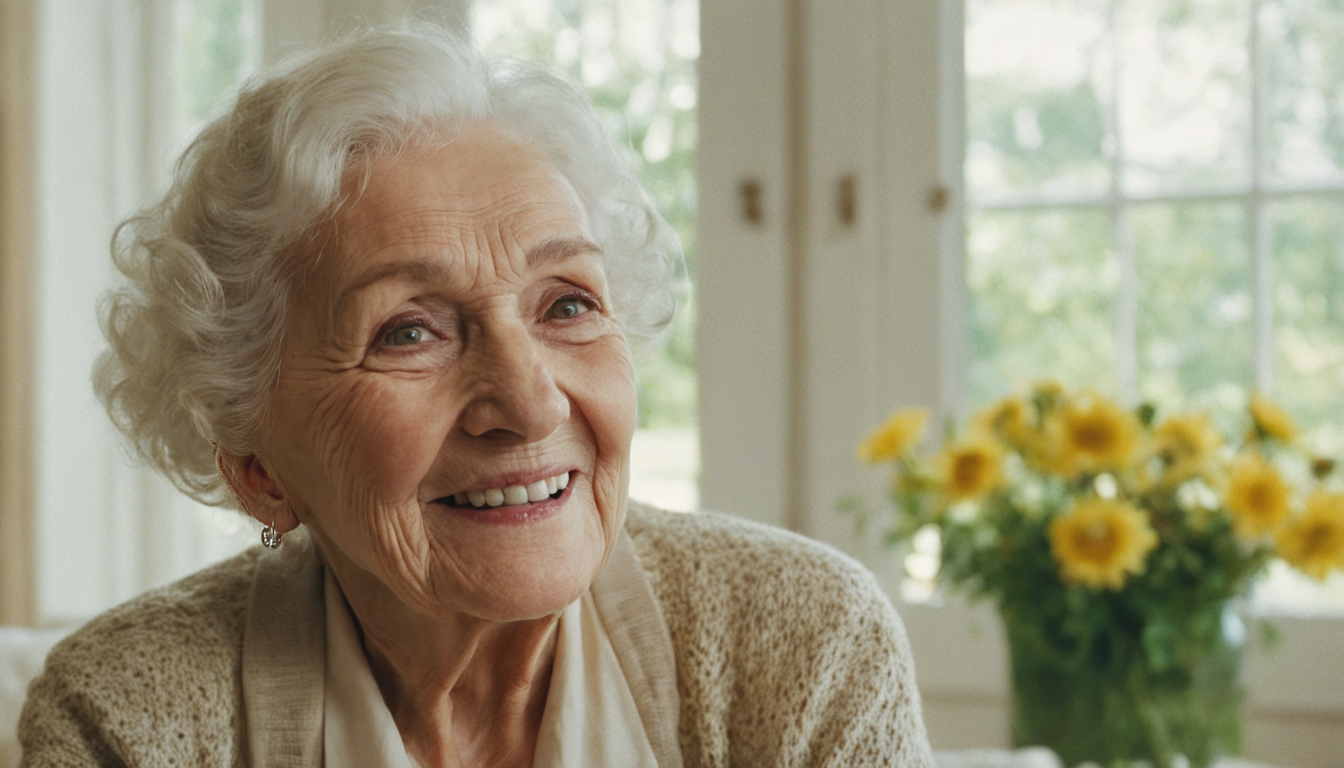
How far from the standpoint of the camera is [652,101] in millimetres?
2324

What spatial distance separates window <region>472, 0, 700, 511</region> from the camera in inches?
90.9

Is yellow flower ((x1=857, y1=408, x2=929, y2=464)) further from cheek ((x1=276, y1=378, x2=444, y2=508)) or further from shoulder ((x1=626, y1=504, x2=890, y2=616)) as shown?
cheek ((x1=276, y1=378, x2=444, y2=508))

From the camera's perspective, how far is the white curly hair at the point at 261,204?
113 cm

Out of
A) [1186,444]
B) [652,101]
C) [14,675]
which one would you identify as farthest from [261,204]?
[652,101]

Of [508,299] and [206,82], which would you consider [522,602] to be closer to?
[508,299]

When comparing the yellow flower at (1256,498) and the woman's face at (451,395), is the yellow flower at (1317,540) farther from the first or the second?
the woman's face at (451,395)

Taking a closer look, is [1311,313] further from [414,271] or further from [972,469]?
[414,271]

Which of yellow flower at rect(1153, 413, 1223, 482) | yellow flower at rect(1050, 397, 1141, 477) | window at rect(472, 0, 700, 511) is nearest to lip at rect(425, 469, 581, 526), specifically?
yellow flower at rect(1050, 397, 1141, 477)

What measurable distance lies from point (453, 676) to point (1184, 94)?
62.2 inches

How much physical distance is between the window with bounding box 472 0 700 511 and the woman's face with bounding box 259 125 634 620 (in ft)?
3.72

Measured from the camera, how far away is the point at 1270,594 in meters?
2.07

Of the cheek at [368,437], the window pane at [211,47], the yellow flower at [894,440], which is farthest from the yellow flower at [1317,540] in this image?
the window pane at [211,47]

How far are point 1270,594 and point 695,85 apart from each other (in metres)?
1.33

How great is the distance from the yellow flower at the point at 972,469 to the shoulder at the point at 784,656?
1.21 feet
